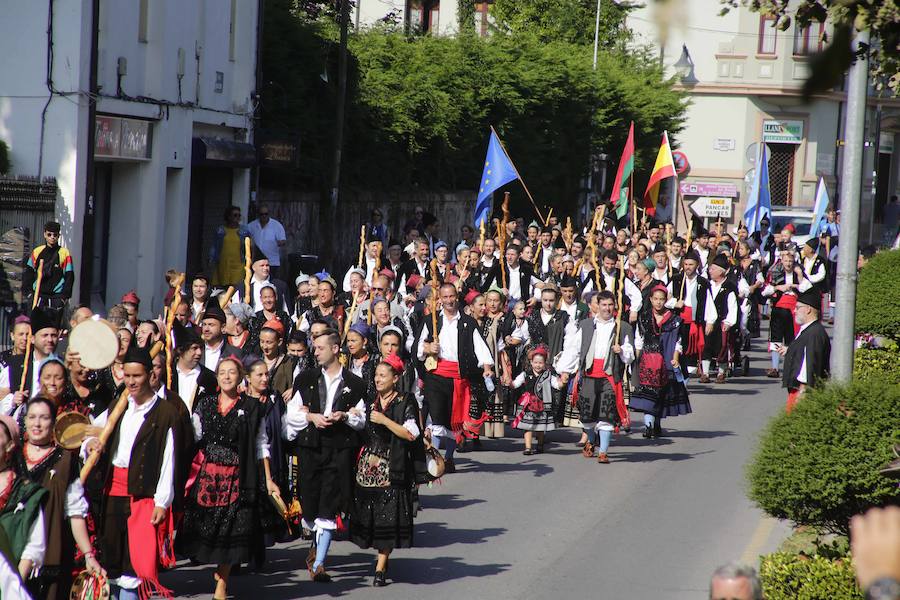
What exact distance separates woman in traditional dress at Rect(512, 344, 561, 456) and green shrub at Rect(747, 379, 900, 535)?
5.29m

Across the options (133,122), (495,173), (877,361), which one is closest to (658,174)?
(495,173)

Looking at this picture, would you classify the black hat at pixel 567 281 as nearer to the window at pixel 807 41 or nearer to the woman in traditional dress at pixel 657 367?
the woman in traditional dress at pixel 657 367

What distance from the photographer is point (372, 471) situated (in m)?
8.96

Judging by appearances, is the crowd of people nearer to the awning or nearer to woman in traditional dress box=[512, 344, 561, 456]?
woman in traditional dress box=[512, 344, 561, 456]

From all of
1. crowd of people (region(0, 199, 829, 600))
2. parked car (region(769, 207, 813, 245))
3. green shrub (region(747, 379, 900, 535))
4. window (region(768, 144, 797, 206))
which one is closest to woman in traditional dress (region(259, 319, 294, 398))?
crowd of people (region(0, 199, 829, 600))

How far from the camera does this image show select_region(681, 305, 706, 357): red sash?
737 inches

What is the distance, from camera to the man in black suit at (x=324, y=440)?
8.91 metres

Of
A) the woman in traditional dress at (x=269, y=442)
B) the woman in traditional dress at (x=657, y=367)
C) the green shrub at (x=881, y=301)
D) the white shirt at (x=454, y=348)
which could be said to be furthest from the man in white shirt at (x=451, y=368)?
the green shrub at (x=881, y=301)

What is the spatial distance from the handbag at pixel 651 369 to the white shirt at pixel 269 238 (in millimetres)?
8189

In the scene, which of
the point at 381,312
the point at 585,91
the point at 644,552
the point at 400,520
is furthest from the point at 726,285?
the point at 585,91

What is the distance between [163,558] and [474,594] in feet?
6.72

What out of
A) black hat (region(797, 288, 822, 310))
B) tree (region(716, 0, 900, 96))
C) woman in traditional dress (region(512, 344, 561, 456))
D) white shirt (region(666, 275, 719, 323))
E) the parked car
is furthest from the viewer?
the parked car

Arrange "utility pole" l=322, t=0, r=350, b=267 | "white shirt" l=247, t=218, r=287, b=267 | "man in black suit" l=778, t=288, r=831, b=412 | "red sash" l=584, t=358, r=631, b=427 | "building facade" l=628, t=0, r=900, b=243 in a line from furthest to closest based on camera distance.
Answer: "building facade" l=628, t=0, r=900, b=243 → "utility pole" l=322, t=0, r=350, b=267 → "white shirt" l=247, t=218, r=287, b=267 → "red sash" l=584, t=358, r=631, b=427 → "man in black suit" l=778, t=288, r=831, b=412

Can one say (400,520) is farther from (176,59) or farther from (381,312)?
(176,59)
